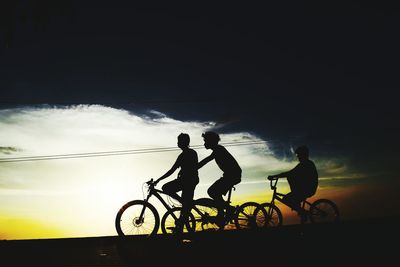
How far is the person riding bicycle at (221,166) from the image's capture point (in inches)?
324

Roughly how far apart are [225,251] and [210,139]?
3048 mm

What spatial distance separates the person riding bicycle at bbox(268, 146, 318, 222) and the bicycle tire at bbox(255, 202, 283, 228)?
3.09ft

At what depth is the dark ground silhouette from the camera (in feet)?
15.6


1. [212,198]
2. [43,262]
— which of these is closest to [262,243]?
[212,198]

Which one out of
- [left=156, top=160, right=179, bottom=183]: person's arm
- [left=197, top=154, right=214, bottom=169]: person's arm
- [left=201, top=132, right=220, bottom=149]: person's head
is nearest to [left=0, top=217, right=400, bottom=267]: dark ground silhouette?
[left=156, top=160, right=179, bottom=183]: person's arm

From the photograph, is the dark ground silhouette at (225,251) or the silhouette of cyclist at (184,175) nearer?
the dark ground silhouette at (225,251)

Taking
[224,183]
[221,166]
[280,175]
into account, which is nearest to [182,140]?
[221,166]

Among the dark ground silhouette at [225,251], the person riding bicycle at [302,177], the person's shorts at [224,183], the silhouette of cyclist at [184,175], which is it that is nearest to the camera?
the dark ground silhouette at [225,251]

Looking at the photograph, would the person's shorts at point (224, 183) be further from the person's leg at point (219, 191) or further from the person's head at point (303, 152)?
the person's head at point (303, 152)

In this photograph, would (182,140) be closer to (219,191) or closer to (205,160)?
(205,160)

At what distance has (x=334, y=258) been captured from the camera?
15.6 feet

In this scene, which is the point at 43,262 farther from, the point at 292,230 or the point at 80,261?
the point at 292,230

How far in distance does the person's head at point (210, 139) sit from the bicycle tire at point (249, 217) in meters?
2.03

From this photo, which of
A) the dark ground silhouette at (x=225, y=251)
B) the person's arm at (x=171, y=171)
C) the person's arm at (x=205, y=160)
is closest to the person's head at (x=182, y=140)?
the person's arm at (x=171, y=171)
